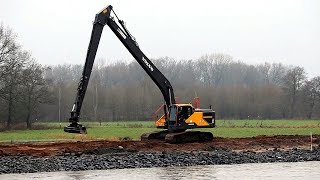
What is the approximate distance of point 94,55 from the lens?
3152cm

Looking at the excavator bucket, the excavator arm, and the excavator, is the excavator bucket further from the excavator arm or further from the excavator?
the excavator

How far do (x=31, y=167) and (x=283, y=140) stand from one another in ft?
60.1

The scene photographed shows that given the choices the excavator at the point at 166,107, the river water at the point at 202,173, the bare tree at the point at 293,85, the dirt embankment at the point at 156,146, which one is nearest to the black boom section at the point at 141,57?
the excavator at the point at 166,107

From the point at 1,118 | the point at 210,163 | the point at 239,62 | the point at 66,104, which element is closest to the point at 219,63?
the point at 239,62

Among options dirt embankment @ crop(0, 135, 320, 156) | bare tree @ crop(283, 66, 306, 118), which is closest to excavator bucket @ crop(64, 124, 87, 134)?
dirt embankment @ crop(0, 135, 320, 156)

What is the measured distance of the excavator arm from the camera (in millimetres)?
30406

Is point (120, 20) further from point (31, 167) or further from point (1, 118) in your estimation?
point (1, 118)

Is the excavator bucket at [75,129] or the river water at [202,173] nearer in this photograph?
the river water at [202,173]

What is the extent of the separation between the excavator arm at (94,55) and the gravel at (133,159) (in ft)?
10.2

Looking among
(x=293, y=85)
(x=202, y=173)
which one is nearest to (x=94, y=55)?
(x=202, y=173)

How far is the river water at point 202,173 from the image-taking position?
20.9 m

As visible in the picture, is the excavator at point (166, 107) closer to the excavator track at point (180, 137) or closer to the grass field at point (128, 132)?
the excavator track at point (180, 137)

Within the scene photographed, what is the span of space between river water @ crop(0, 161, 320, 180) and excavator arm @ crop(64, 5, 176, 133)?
307 inches

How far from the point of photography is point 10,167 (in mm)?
23359
